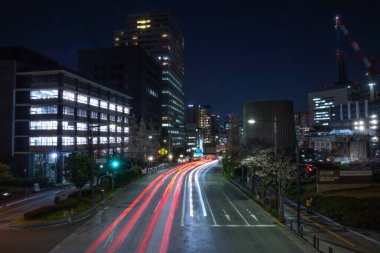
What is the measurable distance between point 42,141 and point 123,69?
61.4 m

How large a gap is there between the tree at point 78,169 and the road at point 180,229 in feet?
13.8

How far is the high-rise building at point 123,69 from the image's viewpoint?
125 metres

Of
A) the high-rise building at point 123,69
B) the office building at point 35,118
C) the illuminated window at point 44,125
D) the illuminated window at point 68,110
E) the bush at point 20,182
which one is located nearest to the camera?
the bush at point 20,182

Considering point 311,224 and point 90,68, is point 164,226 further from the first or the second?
point 90,68

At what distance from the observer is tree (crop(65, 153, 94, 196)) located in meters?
40.4

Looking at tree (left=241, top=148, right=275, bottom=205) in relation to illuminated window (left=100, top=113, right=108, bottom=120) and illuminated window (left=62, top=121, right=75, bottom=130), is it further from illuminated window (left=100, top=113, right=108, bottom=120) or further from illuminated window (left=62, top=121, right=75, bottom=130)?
illuminated window (left=100, top=113, right=108, bottom=120)

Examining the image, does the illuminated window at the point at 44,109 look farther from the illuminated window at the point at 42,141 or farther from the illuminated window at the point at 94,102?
the illuminated window at the point at 94,102

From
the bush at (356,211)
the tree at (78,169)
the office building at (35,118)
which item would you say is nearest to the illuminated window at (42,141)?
the office building at (35,118)

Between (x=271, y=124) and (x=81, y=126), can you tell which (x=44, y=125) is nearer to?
(x=81, y=126)

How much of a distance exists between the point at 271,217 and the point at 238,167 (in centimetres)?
3674

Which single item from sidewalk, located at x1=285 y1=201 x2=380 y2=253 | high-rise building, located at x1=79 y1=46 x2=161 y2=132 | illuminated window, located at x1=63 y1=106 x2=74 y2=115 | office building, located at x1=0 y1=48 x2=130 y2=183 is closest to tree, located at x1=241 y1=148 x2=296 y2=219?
sidewalk, located at x1=285 y1=201 x2=380 y2=253

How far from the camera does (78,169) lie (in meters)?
40.3

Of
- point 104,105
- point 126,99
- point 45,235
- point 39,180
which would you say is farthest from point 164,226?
point 126,99

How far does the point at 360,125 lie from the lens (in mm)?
151250
